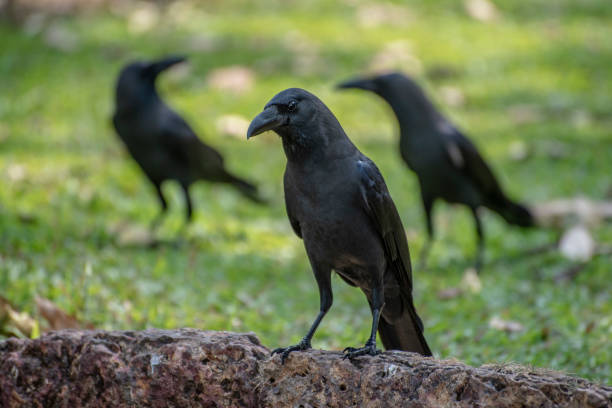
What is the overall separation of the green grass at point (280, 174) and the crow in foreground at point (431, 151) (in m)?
0.56

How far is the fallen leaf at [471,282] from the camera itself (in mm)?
5301

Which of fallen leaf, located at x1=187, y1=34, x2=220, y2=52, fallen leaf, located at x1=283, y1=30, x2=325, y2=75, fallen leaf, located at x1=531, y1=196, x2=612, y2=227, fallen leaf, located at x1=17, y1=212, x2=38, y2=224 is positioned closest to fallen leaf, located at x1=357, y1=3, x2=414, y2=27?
fallen leaf, located at x1=283, y1=30, x2=325, y2=75

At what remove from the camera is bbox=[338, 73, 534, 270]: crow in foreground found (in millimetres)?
5680

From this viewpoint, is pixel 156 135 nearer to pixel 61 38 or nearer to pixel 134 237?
pixel 134 237

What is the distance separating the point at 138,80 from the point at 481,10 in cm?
825

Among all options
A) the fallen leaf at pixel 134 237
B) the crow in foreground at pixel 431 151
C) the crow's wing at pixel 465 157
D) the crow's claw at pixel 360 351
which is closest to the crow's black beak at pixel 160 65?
the fallen leaf at pixel 134 237

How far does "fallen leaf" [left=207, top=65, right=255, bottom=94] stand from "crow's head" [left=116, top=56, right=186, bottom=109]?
3.87 metres

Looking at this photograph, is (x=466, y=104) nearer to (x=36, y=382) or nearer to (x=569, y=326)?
(x=569, y=326)

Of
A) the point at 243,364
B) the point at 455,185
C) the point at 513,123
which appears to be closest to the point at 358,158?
the point at 243,364

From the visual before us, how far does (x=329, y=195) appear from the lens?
113 inches

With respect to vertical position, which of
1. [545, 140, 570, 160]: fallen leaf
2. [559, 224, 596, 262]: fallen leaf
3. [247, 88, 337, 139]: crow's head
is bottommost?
[247, 88, 337, 139]: crow's head

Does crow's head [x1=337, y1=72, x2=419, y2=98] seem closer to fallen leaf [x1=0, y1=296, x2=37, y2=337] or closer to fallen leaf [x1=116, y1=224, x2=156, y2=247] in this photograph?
fallen leaf [x1=116, y1=224, x2=156, y2=247]

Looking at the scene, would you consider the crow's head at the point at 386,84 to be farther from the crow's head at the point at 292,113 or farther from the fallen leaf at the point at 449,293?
the crow's head at the point at 292,113

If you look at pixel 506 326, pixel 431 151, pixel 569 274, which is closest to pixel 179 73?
pixel 431 151
